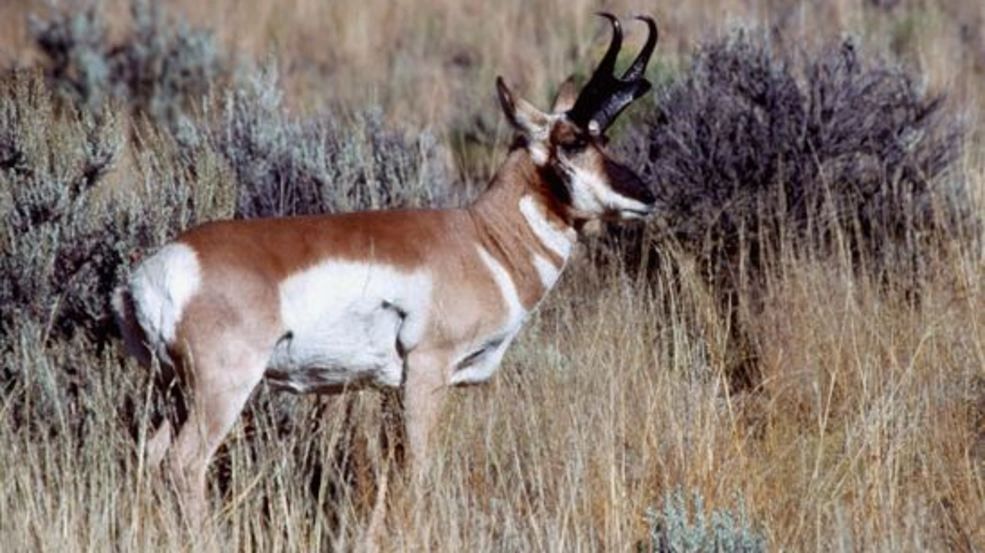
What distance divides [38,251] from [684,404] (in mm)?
2100

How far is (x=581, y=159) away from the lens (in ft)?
18.7

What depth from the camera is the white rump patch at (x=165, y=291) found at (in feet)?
16.4

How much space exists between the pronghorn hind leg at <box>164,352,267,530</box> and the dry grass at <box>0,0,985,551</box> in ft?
0.24

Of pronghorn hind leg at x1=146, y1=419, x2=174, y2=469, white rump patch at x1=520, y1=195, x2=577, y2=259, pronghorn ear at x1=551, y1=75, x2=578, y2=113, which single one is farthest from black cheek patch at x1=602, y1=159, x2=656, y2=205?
pronghorn hind leg at x1=146, y1=419, x2=174, y2=469

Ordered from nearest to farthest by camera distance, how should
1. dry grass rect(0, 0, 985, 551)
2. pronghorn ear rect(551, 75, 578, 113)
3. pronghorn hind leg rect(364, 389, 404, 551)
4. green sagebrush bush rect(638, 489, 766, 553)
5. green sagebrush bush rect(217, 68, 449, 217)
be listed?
green sagebrush bush rect(638, 489, 766, 553), dry grass rect(0, 0, 985, 551), pronghorn hind leg rect(364, 389, 404, 551), pronghorn ear rect(551, 75, 578, 113), green sagebrush bush rect(217, 68, 449, 217)

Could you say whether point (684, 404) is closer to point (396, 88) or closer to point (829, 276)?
point (829, 276)

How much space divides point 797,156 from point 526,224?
8.74 feet

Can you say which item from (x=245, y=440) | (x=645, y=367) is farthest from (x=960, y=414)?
(x=245, y=440)

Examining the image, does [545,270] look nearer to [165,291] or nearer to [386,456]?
[386,456]

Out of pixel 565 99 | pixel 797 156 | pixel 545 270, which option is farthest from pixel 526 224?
pixel 797 156

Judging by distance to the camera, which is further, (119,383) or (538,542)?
(119,383)

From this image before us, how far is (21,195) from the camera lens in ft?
20.4

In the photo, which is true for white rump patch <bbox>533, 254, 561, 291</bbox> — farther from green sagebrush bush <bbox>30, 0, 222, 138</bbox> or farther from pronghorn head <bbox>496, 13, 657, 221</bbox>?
green sagebrush bush <bbox>30, 0, 222, 138</bbox>

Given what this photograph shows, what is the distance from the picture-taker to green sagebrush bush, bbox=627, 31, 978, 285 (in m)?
7.87
